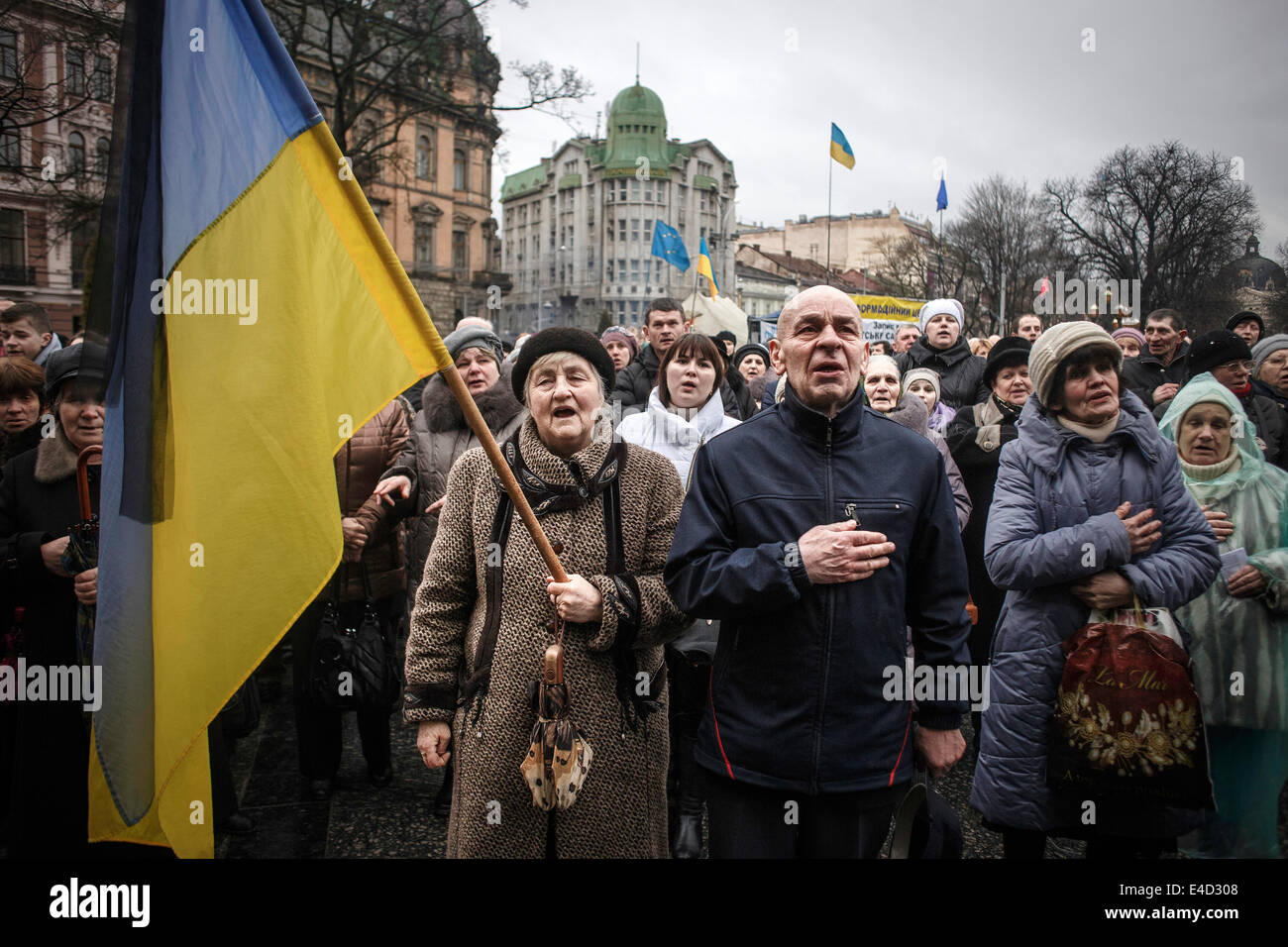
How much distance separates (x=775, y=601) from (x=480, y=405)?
8.26 ft

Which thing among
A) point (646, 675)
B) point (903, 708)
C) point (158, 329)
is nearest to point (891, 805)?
point (903, 708)

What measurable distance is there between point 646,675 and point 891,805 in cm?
80

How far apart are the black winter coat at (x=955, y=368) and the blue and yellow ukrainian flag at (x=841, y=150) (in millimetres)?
14139

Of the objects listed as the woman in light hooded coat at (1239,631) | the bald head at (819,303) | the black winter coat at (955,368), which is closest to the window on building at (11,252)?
the black winter coat at (955,368)

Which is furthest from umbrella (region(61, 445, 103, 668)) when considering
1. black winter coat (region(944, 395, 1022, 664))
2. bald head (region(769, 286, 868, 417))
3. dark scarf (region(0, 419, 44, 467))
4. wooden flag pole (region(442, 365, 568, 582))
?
black winter coat (region(944, 395, 1022, 664))

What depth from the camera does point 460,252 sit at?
57500 mm

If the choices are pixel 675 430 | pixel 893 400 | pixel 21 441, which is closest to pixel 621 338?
pixel 893 400

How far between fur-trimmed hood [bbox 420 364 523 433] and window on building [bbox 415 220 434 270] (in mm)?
51738

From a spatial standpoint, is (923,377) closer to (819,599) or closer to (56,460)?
(819,599)

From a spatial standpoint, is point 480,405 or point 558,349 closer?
point 558,349

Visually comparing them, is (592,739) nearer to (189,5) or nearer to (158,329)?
(158,329)

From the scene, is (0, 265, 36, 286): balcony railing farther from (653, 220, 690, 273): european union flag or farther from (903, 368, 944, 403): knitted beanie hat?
(903, 368, 944, 403): knitted beanie hat

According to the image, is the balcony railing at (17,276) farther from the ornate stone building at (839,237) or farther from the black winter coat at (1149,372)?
the ornate stone building at (839,237)

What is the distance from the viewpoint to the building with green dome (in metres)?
82.7
